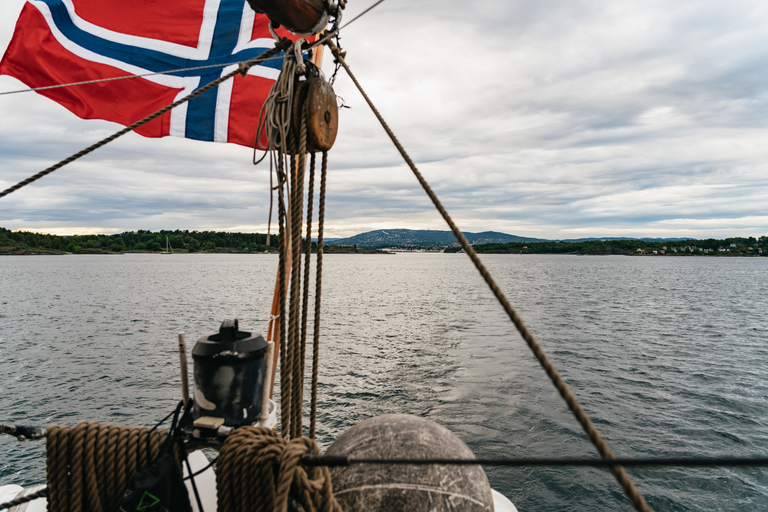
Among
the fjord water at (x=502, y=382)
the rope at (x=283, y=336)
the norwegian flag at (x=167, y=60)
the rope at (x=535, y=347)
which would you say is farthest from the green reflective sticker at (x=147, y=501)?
the fjord water at (x=502, y=382)

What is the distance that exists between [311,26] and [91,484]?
371 cm

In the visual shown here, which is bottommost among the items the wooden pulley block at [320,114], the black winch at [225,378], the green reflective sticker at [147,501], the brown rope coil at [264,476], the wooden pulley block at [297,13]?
the green reflective sticker at [147,501]

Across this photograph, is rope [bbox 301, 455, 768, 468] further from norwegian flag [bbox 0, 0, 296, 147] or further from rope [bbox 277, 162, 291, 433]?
norwegian flag [bbox 0, 0, 296, 147]

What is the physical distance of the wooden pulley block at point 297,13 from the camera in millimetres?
3143

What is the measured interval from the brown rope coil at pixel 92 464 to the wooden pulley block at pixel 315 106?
2464mm

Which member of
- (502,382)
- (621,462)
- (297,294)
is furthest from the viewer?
(502,382)

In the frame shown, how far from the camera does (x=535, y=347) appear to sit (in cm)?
219

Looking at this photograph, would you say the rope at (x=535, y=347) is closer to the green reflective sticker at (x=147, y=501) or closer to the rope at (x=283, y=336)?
the rope at (x=283, y=336)

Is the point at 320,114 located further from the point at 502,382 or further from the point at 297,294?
the point at 502,382

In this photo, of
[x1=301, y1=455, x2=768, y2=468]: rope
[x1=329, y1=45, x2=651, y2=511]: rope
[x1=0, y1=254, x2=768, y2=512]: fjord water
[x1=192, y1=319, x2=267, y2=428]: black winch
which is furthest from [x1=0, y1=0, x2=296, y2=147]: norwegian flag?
[x1=0, y1=254, x2=768, y2=512]: fjord water

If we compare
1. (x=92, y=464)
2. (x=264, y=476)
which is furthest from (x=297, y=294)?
(x=92, y=464)

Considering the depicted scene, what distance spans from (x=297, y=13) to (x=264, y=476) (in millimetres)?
3274

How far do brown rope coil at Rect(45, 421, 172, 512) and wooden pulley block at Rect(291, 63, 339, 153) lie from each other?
2464 millimetres

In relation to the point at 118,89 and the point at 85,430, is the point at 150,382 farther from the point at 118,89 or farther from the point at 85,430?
the point at 85,430
